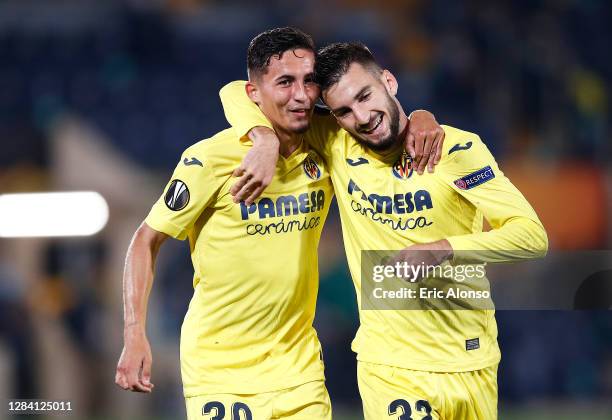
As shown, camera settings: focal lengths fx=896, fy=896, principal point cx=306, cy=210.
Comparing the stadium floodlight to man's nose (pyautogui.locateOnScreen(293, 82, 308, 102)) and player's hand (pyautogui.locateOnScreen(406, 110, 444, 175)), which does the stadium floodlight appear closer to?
man's nose (pyautogui.locateOnScreen(293, 82, 308, 102))

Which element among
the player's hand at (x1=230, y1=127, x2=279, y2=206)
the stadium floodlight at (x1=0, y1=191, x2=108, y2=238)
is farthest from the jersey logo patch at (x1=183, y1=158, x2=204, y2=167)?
the stadium floodlight at (x1=0, y1=191, x2=108, y2=238)

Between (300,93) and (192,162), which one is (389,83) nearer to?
(300,93)

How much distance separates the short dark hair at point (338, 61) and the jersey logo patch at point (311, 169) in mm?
282

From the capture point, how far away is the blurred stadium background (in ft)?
23.5

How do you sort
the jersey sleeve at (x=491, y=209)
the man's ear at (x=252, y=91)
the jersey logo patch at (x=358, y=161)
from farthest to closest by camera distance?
the man's ear at (x=252, y=91) < the jersey logo patch at (x=358, y=161) < the jersey sleeve at (x=491, y=209)

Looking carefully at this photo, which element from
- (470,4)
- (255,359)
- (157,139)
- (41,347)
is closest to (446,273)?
(255,359)

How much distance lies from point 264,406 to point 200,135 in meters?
5.48

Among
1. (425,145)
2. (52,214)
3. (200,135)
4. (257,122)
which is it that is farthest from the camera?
(200,135)

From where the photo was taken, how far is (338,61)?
10.6 feet

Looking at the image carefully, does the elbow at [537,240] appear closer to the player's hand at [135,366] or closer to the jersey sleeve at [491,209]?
the jersey sleeve at [491,209]

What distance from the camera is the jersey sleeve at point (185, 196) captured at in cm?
316

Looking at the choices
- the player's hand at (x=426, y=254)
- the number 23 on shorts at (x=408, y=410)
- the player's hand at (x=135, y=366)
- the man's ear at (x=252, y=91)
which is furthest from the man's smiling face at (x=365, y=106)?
the player's hand at (x=135, y=366)

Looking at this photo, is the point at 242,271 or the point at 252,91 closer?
the point at 242,271

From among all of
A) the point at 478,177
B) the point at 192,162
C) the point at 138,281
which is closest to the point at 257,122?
the point at 192,162
